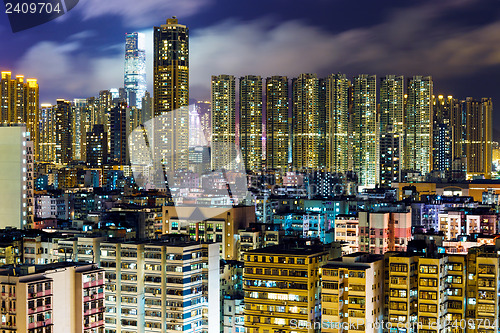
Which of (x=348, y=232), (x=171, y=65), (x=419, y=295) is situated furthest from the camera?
(x=171, y=65)

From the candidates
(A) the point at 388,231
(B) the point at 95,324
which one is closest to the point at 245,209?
(A) the point at 388,231

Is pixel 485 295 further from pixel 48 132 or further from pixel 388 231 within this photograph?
pixel 48 132

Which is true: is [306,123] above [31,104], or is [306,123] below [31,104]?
below

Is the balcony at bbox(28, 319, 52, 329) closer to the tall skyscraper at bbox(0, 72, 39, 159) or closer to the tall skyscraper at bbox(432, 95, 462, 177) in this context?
the tall skyscraper at bbox(0, 72, 39, 159)

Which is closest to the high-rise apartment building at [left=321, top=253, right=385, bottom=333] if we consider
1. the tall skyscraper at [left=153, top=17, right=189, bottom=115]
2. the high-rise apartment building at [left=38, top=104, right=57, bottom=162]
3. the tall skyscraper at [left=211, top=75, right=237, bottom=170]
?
the tall skyscraper at [left=153, top=17, right=189, bottom=115]

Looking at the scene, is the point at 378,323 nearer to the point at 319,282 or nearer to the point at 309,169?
the point at 319,282

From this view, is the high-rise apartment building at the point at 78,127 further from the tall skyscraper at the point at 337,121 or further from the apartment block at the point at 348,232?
the apartment block at the point at 348,232
